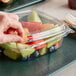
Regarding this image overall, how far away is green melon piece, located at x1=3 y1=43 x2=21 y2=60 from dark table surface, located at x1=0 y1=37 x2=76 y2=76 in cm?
1

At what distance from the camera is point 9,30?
23.2 inches

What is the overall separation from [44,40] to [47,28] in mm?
39

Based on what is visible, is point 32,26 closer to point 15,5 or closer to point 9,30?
point 9,30

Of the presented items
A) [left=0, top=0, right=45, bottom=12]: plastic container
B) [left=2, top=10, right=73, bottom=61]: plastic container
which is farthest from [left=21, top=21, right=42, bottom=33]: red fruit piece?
[left=0, top=0, right=45, bottom=12]: plastic container

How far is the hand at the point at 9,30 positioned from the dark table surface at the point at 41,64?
74 mm

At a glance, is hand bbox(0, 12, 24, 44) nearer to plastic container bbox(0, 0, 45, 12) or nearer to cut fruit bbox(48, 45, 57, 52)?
cut fruit bbox(48, 45, 57, 52)

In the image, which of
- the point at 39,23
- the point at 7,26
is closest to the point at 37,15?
the point at 39,23

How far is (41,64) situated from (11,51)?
8 centimetres

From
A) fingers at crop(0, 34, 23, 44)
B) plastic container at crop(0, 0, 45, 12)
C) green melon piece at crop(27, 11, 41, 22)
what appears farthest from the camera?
plastic container at crop(0, 0, 45, 12)

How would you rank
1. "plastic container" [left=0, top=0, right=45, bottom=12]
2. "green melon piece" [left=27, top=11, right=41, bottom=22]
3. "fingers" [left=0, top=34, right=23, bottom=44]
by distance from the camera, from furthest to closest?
"plastic container" [left=0, top=0, right=45, bottom=12], "green melon piece" [left=27, top=11, right=41, bottom=22], "fingers" [left=0, top=34, right=23, bottom=44]

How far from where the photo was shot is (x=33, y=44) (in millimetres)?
606

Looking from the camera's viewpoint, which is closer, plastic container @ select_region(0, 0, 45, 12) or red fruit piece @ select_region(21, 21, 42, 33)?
red fruit piece @ select_region(21, 21, 42, 33)

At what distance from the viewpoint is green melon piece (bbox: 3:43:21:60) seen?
23.5 inches

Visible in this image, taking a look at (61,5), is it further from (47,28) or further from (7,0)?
(47,28)
